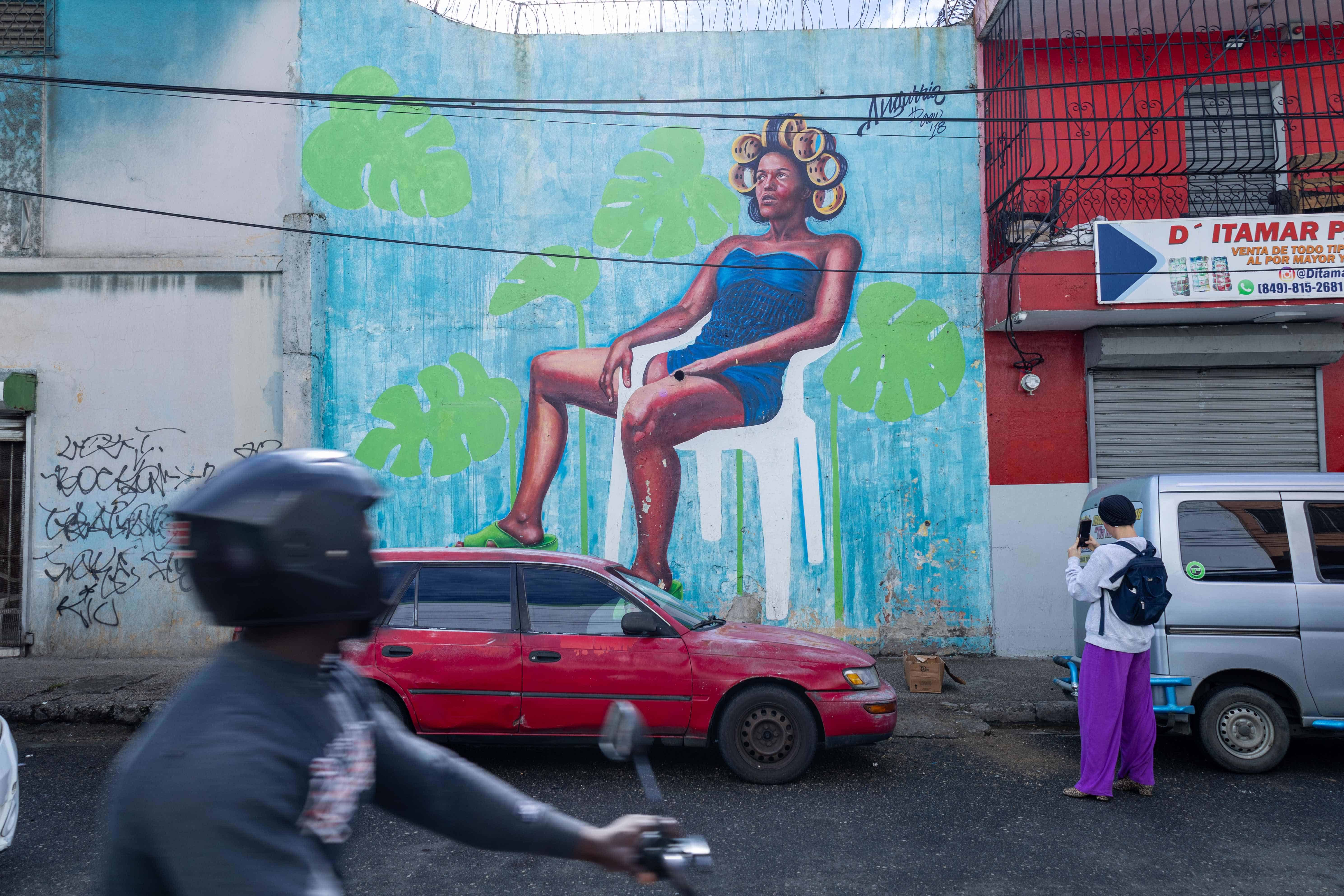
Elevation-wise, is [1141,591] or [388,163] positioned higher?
[388,163]

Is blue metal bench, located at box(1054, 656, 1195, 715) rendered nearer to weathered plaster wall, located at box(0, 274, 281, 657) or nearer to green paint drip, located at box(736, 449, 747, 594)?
green paint drip, located at box(736, 449, 747, 594)

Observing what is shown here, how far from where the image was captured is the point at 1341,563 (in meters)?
6.19

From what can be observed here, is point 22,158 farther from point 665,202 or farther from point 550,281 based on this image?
point 665,202

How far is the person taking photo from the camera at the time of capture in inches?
214

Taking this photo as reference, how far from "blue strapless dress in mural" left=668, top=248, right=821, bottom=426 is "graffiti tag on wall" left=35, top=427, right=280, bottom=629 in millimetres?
5296

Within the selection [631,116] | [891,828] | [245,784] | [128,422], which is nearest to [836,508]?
[631,116]

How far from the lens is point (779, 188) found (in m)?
10.5

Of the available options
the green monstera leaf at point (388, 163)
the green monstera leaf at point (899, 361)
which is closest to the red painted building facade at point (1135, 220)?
the green monstera leaf at point (899, 361)

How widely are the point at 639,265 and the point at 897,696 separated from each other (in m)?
5.80

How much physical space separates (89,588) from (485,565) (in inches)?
267

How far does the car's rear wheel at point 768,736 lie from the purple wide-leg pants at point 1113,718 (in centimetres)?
168

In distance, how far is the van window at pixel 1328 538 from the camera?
6172 mm

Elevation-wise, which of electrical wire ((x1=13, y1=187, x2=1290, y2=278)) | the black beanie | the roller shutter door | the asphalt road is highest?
electrical wire ((x1=13, y1=187, x2=1290, y2=278))
